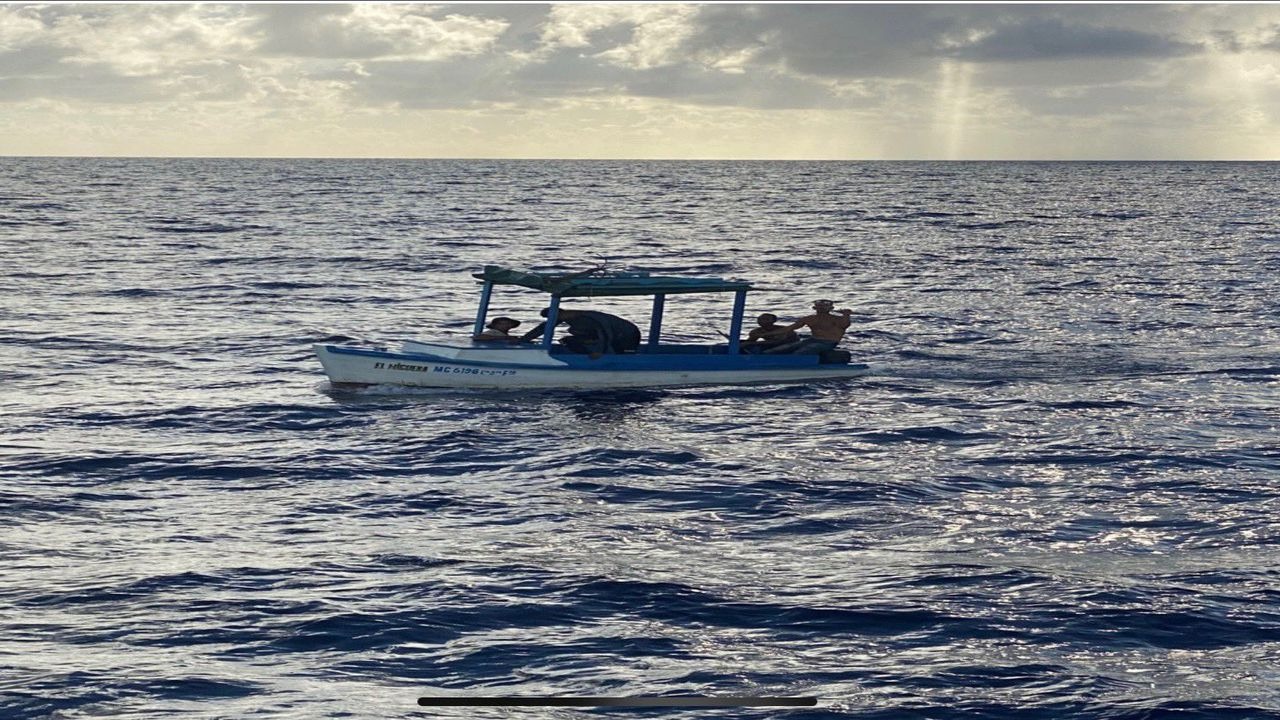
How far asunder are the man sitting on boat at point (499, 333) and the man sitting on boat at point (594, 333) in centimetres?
30

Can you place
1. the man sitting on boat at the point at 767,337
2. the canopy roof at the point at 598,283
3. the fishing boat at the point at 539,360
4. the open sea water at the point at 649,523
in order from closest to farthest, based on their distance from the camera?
1. the open sea water at the point at 649,523
2. the canopy roof at the point at 598,283
3. the fishing boat at the point at 539,360
4. the man sitting on boat at the point at 767,337

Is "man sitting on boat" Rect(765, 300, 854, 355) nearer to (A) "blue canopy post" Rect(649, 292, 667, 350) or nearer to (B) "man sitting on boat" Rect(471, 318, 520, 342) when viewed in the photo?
(A) "blue canopy post" Rect(649, 292, 667, 350)

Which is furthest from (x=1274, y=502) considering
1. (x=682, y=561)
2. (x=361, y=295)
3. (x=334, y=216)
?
(x=334, y=216)

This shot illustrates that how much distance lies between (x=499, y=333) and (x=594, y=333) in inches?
68.8

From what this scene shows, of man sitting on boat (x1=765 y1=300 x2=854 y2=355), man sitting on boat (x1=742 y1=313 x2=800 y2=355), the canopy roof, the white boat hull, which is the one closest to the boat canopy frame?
the canopy roof

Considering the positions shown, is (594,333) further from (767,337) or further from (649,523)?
(649,523)

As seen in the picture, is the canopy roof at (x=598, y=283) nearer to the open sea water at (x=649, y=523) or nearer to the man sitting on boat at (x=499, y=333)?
the man sitting on boat at (x=499, y=333)

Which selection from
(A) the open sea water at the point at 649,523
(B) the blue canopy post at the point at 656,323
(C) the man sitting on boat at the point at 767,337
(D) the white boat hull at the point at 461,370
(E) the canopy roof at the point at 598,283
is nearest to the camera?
(A) the open sea water at the point at 649,523

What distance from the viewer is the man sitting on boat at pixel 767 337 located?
92.5ft

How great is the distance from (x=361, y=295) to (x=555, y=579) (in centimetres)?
3224

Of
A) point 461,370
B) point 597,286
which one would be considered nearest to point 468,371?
point 461,370

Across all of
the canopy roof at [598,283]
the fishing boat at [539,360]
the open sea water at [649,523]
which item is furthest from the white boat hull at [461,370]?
the canopy roof at [598,283]

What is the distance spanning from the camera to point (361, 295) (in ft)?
151

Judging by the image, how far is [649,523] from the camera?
687 inches
